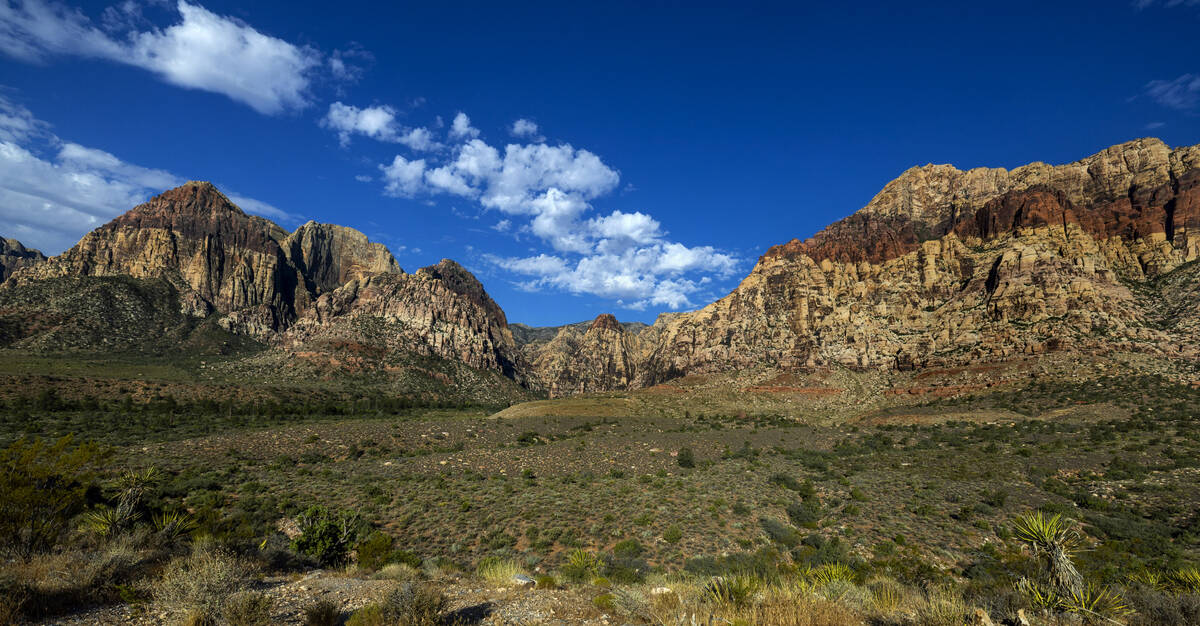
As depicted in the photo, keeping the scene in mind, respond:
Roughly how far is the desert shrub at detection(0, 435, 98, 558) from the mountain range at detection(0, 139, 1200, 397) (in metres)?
85.2

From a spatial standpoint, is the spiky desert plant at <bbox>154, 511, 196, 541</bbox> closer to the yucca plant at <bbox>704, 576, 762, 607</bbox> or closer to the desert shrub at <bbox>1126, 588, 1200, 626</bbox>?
the yucca plant at <bbox>704, 576, 762, 607</bbox>

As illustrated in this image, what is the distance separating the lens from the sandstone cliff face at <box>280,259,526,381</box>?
127875 mm

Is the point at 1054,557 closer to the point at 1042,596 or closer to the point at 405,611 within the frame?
the point at 1042,596

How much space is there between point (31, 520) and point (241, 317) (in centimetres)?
16675

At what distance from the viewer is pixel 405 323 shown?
143 m

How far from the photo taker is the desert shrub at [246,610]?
6.66 meters

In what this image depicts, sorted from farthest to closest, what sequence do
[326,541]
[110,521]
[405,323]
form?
1. [405,323]
2. [326,541]
3. [110,521]

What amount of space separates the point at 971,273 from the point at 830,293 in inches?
929

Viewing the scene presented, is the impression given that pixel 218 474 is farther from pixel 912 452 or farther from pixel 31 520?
pixel 912 452

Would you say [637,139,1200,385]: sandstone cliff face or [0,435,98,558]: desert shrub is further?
[637,139,1200,385]: sandstone cliff face

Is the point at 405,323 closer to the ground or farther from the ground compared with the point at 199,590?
farther from the ground

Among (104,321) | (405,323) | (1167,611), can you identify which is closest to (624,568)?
(1167,611)

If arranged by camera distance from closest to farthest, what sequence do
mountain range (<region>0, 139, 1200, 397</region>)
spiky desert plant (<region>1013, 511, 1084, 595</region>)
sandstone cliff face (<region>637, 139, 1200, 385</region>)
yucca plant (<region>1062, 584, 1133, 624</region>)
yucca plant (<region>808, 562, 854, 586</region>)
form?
yucca plant (<region>1062, 584, 1133, 624</region>) → spiky desert plant (<region>1013, 511, 1084, 595</region>) → yucca plant (<region>808, 562, 854, 586</region>) → sandstone cliff face (<region>637, 139, 1200, 385</region>) → mountain range (<region>0, 139, 1200, 397</region>)

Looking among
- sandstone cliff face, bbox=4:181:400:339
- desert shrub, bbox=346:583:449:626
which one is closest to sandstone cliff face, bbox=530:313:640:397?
sandstone cliff face, bbox=4:181:400:339
